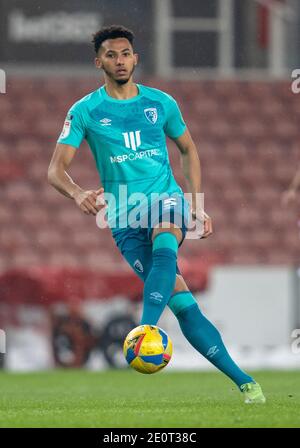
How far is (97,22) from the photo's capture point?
15969mm

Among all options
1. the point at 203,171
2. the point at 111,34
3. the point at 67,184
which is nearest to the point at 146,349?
the point at 67,184

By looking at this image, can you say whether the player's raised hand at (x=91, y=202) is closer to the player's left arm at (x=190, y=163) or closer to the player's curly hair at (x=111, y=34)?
the player's left arm at (x=190, y=163)

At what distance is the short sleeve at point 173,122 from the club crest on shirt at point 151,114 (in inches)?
4.2

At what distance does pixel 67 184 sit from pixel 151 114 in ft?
2.19

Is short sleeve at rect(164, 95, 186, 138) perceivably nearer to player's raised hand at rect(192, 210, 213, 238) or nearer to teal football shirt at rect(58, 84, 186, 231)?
teal football shirt at rect(58, 84, 186, 231)

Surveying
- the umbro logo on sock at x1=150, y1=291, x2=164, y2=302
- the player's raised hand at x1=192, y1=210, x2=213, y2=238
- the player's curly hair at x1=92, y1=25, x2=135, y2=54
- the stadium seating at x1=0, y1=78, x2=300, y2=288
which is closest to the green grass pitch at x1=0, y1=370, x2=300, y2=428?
the umbro logo on sock at x1=150, y1=291, x2=164, y2=302

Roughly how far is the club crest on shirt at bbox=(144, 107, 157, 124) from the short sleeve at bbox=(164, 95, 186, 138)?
106 millimetres

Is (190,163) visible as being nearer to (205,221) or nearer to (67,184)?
(205,221)

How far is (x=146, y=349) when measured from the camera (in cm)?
631

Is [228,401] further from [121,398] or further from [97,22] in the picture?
[97,22]

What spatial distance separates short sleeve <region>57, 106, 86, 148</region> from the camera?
6.77 meters
